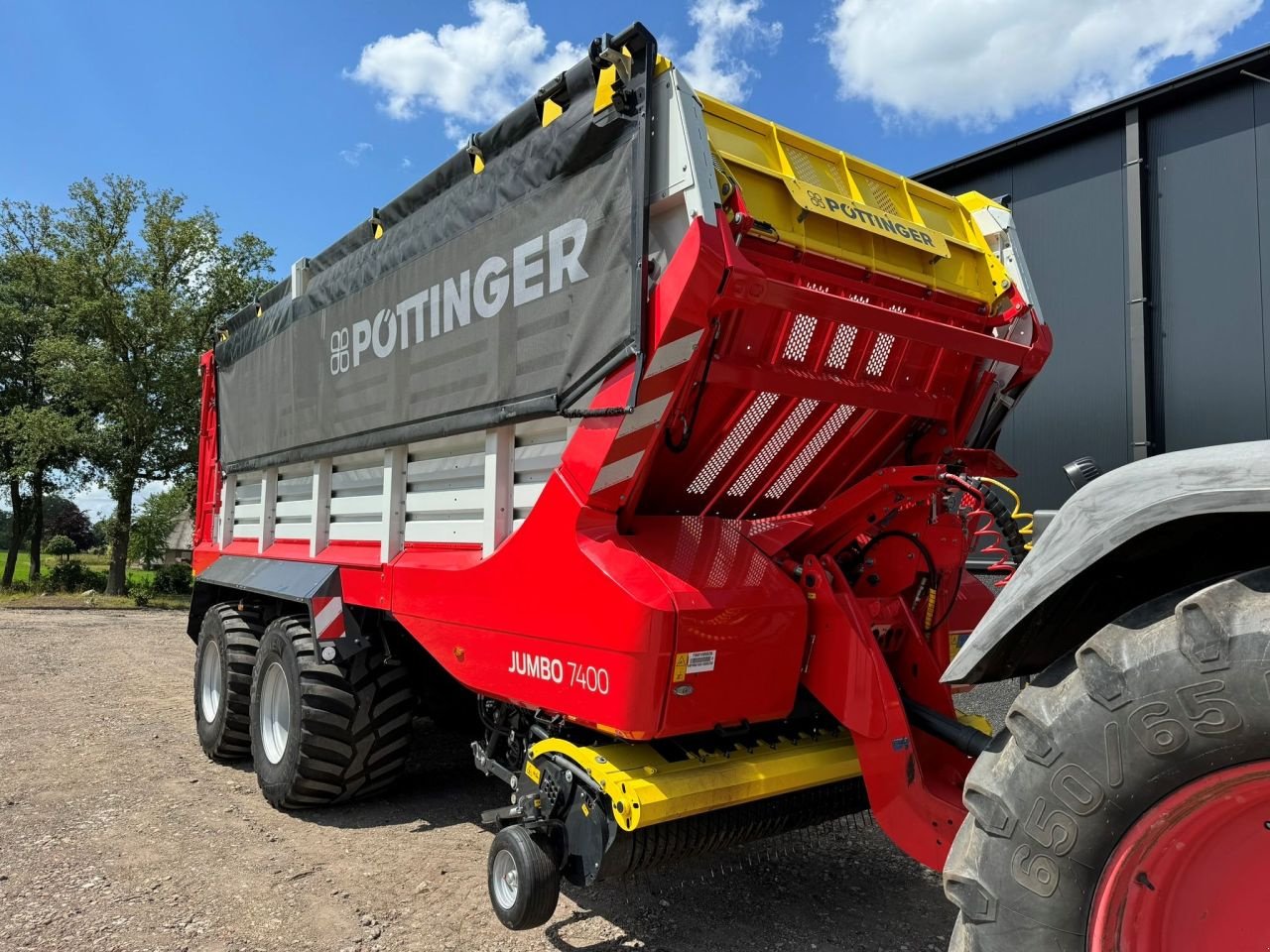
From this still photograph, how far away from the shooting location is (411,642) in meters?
4.66

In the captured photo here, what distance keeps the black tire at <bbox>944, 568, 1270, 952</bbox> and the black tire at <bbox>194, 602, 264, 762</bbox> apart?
4909 mm

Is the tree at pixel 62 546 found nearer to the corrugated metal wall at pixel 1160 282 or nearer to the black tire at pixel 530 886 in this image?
the corrugated metal wall at pixel 1160 282

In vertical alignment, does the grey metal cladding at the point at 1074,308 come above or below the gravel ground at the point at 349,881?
above

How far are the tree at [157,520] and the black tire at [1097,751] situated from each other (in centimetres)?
2214

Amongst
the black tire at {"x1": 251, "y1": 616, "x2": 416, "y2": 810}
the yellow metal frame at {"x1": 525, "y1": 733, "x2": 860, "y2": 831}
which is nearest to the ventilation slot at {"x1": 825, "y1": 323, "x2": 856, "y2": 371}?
the yellow metal frame at {"x1": 525, "y1": 733, "x2": 860, "y2": 831}

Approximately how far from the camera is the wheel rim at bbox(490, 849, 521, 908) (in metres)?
2.93

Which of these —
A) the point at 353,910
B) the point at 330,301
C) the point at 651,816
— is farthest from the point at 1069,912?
the point at 330,301

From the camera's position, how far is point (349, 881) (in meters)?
3.80

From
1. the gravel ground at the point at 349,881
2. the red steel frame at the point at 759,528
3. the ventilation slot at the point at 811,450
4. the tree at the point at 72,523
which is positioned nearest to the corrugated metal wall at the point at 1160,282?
the gravel ground at the point at 349,881

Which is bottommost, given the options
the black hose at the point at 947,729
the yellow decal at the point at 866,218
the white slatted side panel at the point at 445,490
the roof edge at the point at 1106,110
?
the black hose at the point at 947,729

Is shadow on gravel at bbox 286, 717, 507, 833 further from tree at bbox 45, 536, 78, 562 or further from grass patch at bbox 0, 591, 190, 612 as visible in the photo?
tree at bbox 45, 536, 78, 562

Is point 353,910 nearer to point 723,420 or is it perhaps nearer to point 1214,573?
point 723,420

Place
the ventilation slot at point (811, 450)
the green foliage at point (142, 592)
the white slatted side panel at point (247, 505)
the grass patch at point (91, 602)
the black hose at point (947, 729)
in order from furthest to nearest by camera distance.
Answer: the green foliage at point (142, 592) < the grass patch at point (91, 602) < the white slatted side panel at point (247, 505) < the ventilation slot at point (811, 450) < the black hose at point (947, 729)

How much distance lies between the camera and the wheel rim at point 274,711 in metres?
4.79
